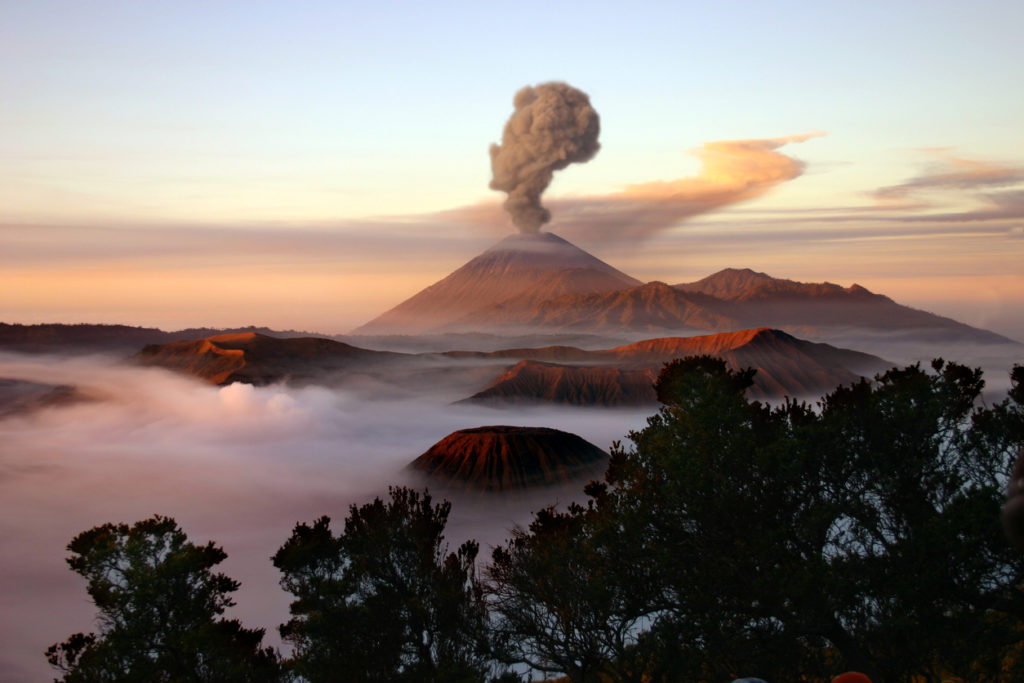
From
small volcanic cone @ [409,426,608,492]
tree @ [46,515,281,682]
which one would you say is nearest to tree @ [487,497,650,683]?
tree @ [46,515,281,682]

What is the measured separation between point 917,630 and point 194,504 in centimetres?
15207

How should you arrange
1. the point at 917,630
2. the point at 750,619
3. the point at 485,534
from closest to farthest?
1. the point at 917,630
2. the point at 750,619
3. the point at 485,534

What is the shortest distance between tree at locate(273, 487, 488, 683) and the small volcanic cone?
3540 inches

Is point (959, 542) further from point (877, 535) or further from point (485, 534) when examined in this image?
point (485, 534)

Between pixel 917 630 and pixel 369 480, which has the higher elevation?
pixel 917 630

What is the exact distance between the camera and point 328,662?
20.8 m

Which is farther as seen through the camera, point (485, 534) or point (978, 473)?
point (485, 534)

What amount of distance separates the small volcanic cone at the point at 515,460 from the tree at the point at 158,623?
302 feet

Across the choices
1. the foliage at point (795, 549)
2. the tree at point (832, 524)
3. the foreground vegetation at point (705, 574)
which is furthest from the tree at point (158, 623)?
the tree at point (832, 524)

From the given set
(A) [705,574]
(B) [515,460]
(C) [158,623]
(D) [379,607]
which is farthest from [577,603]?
(B) [515,460]

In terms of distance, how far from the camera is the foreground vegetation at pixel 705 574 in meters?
17.9

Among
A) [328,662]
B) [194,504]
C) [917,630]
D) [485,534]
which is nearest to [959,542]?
[917,630]

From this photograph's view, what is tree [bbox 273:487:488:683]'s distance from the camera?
20953 millimetres

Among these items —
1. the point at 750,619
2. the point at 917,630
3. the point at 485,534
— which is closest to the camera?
the point at 917,630
